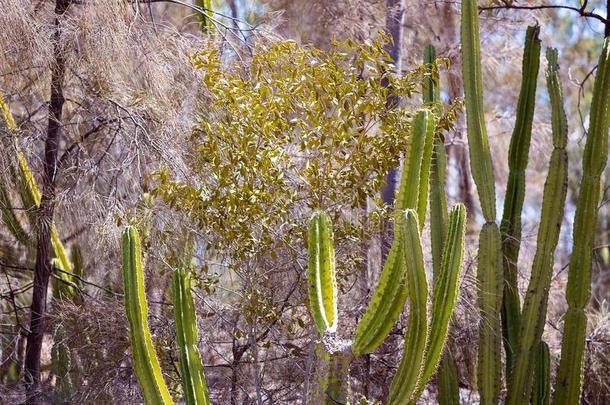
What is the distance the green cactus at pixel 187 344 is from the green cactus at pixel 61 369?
1.62 m

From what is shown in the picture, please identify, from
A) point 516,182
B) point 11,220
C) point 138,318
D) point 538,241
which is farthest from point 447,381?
point 11,220

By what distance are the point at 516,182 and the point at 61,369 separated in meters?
3.24

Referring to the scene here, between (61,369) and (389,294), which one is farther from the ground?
(389,294)

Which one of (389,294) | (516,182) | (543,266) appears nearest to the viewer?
(389,294)

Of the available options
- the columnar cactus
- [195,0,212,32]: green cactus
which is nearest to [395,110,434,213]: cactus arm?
the columnar cactus

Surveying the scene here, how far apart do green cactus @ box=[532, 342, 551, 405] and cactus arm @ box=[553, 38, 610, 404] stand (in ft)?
0.21

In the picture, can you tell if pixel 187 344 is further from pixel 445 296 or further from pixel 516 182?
pixel 516 182

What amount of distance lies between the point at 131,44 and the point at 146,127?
21.6 inches

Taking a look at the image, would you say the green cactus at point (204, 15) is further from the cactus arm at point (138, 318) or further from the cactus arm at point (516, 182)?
the cactus arm at point (138, 318)

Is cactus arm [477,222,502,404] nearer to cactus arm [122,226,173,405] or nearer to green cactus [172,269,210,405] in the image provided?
green cactus [172,269,210,405]

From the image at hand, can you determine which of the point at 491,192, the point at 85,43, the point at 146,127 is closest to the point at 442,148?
the point at 491,192

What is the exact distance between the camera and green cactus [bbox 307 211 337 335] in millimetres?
4863

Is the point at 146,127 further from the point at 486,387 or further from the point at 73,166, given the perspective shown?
the point at 486,387

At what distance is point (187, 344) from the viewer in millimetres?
5320
